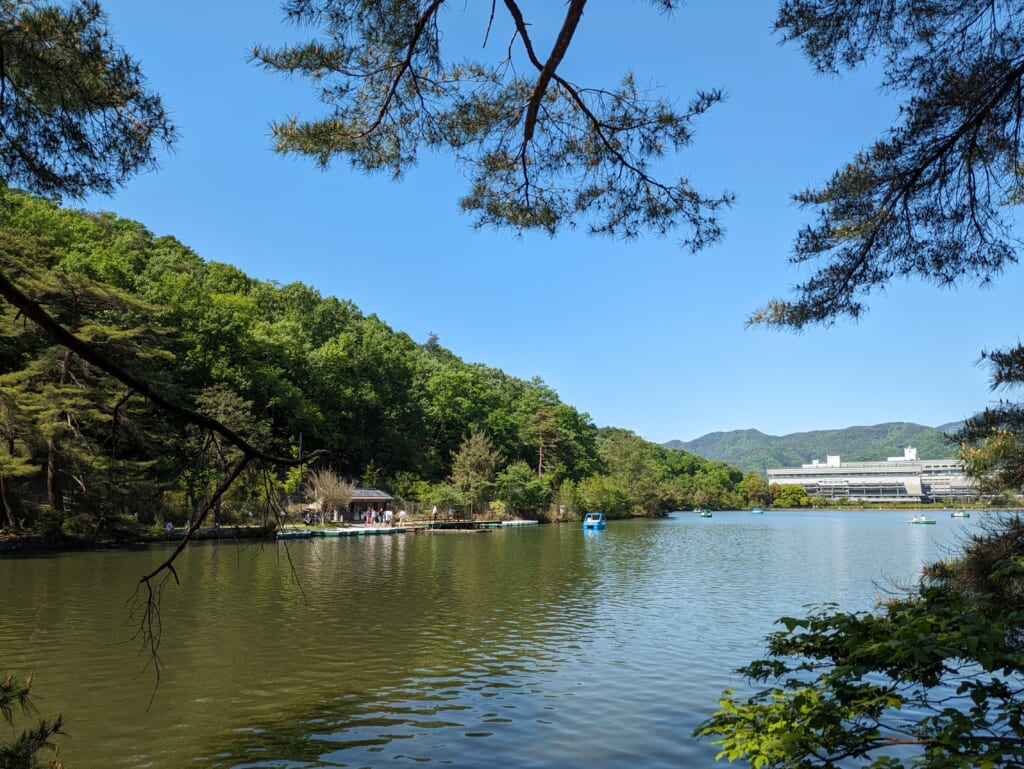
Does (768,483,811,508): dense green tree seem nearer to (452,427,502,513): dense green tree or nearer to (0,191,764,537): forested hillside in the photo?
(0,191,764,537): forested hillside

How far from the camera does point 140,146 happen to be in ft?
14.0

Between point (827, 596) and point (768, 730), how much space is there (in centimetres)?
1488

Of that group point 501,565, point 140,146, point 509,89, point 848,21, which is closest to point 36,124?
point 140,146

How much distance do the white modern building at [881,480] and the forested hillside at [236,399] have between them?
5382 cm

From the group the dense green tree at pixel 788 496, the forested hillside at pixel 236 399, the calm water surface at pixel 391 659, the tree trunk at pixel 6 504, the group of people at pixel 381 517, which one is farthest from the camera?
the dense green tree at pixel 788 496

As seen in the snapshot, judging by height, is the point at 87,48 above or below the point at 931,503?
above

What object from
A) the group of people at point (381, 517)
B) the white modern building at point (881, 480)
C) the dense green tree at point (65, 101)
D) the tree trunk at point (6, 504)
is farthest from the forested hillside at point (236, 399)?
the white modern building at point (881, 480)

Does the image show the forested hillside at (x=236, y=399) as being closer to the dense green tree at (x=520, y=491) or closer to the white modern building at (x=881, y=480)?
the dense green tree at (x=520, y=491)

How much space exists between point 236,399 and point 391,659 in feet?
79.2

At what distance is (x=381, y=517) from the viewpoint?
41.7m

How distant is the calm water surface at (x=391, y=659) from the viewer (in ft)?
20.5

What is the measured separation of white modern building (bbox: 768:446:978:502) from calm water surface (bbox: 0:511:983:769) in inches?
4316

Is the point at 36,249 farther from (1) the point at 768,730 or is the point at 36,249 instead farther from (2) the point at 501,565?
(1) the point at 768,730

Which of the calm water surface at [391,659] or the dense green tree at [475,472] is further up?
the dense green tree at [475,472]
